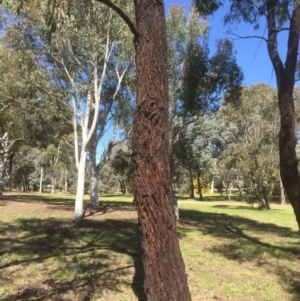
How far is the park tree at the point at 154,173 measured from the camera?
3.90m

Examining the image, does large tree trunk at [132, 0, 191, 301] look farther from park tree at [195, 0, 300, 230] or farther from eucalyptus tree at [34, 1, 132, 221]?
eucalyptus tree at [34, 1, 132, 221]

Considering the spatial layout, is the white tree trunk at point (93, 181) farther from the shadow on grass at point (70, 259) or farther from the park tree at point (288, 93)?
the park tree at point (288, 93)

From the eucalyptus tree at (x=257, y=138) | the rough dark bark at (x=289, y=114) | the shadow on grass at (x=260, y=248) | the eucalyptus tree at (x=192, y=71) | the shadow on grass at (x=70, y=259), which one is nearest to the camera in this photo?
the shadow on grass at (x=70, y=259)

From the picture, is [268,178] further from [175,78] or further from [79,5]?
[79,5]

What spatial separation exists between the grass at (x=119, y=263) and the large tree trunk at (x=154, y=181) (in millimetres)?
1901

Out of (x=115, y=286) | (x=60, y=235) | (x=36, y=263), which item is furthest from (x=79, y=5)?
(x=115, y=286)

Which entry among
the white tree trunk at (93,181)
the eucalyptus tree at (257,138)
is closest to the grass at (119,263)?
the white tree trunk at (93,181)

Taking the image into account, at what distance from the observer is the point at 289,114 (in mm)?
7066

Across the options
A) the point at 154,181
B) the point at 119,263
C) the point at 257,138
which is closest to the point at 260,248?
the point at 119,263

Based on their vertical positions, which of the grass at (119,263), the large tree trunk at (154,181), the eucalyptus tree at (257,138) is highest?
the eucalyptus tree at (257,138)

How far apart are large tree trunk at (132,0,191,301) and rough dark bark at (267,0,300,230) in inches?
147

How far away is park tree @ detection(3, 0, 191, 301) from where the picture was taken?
3.90m

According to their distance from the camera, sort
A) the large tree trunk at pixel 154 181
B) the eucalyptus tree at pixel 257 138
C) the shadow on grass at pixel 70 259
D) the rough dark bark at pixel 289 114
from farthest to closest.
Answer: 1. the eucalyptus tree at pixel 257 138
2. the rough dark bark at pixel 289 114
3. the shadow on grass at pixel 70 259
4. the large tree trunk at pixel 154 181

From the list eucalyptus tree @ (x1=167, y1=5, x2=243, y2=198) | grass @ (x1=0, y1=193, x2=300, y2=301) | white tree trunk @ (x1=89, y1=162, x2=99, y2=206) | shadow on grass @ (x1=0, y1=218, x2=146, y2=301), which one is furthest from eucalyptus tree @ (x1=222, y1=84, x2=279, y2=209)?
shadow on grass @ (x1=0, y1=218, x2=146, y2=301)
